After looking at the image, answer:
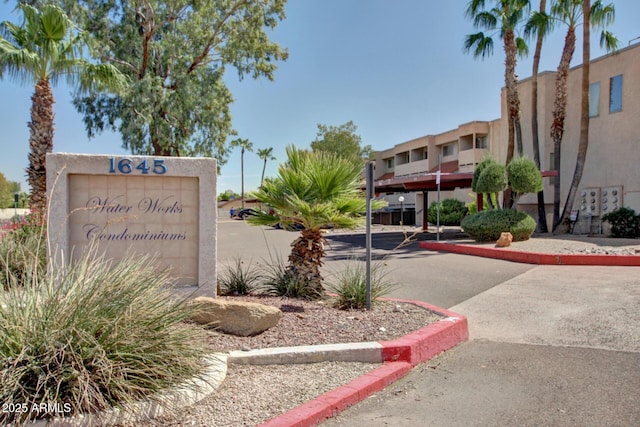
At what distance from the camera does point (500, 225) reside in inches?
608

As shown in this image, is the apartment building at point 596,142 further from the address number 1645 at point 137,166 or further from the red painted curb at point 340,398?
the red painted curb at point 340,398

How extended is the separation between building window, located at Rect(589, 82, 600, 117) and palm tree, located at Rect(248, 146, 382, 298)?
762 inches

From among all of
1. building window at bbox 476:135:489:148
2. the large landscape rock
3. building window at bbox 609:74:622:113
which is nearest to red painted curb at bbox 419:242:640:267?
the large landscape rock

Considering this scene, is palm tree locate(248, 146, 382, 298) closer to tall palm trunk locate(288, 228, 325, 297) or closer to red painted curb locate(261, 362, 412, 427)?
tall palm trunk locate(288, 228, 325, 297)

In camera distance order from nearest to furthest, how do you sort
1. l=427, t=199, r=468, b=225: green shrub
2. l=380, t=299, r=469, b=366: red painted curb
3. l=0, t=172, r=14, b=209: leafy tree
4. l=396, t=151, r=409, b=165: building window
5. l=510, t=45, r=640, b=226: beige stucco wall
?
l=380, t=299, r=469, b=366: red painted curb → l=510, t=45, r=640, b=226: beige stucco wall → l=427, t=199, r=468, b=225: green shrub → l=396, t=151, r=409, b=165: building window → l=0, t=172, r=14, b=209: leafy tree

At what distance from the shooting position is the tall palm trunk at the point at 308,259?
6504 millimetres

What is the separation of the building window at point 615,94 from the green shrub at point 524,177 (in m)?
7.42

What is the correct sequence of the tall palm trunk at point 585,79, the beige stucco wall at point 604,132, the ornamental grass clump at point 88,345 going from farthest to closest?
the beige stucco wall at point 604,132 < the tall palm trunk at point 585,79 < the ornamental grass clump at point 88,345

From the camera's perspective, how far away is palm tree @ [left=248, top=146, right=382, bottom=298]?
607 cm

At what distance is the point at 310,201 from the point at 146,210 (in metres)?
2.19

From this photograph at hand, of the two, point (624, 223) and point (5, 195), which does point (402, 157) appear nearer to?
point (624, 223)

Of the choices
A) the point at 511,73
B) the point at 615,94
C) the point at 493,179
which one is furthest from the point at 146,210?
the point at 615,94

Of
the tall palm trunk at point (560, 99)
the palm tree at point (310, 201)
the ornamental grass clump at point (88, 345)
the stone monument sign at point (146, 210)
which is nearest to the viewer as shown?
the ornamental grass clump at point (88, 345)

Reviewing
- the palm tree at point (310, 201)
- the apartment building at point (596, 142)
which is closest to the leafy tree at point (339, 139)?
the apartment building at point (596, 142)
